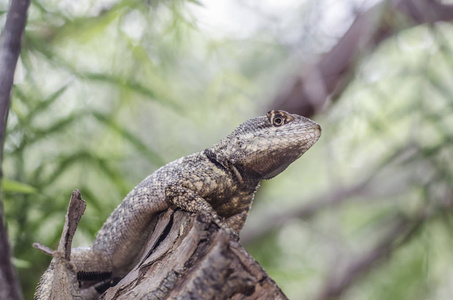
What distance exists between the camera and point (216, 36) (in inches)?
177

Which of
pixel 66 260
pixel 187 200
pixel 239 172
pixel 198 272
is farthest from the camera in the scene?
pixel 239 172

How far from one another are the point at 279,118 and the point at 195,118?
2.58 meters

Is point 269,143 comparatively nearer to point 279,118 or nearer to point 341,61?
point 279,118

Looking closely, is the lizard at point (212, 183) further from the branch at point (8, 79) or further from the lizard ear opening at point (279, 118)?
the branch at point (8, 79)

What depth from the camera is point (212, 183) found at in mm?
2355

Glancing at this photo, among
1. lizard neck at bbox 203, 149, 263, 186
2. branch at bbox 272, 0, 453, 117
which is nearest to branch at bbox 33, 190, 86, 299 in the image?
lizard neck at bbox 203, 149, 263, 186

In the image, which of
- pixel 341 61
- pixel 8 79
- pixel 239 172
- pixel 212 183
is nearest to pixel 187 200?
pixel 212 183

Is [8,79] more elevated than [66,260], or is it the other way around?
[8,79]

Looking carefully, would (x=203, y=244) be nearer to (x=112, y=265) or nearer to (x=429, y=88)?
(x=112, y=265)

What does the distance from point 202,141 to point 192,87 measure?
2.68 feet

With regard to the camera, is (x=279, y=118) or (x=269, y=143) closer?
(x=269, y=143)

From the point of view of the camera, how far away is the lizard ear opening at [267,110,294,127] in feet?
7.95

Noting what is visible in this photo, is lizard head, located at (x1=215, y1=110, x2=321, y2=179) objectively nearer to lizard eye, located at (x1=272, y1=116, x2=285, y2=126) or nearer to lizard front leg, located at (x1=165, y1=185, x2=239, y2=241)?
lizard eye, located at (x1=272, y1=116, x2=285, y2=126)

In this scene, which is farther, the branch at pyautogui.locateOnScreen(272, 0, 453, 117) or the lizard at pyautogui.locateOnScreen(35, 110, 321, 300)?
the branch at pyautogui.locateOnScreen(272, 0, 453, 117)
